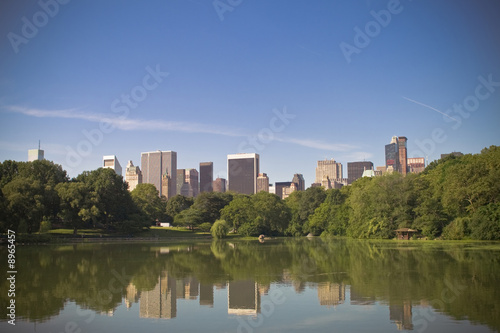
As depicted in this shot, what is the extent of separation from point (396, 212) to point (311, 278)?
130ft

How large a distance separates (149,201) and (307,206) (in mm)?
35084

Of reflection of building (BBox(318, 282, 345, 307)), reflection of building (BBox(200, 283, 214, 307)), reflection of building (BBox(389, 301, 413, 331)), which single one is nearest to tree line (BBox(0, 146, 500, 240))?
reflection of building (BBox(318, 282, 345, 307))

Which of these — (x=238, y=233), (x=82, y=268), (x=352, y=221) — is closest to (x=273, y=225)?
(x=238, y=233)

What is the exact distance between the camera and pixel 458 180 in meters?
48.1

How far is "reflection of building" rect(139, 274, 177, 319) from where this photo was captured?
41.0ft

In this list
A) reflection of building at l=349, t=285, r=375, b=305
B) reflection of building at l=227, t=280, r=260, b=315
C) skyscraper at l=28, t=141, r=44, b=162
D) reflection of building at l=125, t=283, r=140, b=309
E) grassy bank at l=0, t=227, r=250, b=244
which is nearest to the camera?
reflection of building at l=227, t=280, r=260, b=315

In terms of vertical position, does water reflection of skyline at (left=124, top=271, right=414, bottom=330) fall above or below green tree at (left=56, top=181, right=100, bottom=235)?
below

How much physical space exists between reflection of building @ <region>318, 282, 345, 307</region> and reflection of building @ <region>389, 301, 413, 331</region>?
167 cm

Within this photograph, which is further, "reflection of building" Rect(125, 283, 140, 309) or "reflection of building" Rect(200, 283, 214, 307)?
"reflection of building" Rect(200, 283, 214, 307)

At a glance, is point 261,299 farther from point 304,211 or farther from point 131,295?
point 304,211

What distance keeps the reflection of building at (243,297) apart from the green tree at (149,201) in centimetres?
6584

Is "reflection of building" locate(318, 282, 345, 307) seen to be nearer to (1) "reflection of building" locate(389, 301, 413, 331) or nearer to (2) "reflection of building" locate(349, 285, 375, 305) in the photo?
(2) "reflection of building" locate(349, 285, 375, 305)

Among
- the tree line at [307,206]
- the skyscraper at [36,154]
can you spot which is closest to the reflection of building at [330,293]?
the tree line at [307,206]

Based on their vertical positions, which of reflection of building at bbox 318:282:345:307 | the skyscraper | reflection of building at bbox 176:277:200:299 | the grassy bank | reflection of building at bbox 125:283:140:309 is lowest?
the grassy bank
